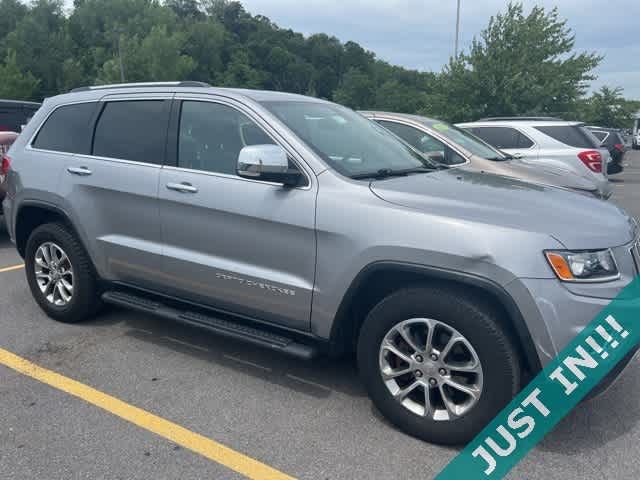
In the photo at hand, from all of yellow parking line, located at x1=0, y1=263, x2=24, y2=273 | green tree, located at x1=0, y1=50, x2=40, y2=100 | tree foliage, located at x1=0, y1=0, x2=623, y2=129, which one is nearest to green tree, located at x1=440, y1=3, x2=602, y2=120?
tree foliage, located at x1=0, y1=0, x2=623, y2=129

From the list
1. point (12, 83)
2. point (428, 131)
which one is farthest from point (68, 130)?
point (12, 83)

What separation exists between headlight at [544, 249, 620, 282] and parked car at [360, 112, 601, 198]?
148 inches

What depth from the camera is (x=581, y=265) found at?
2.72 metres

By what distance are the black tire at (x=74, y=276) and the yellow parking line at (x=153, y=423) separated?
589 mm

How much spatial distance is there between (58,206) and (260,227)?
1918mm

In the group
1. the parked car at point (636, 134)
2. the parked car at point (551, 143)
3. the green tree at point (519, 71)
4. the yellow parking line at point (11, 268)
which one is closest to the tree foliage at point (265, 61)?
the green tree at point (519, 71)

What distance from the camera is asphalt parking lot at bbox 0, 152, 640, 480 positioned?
2.83 meters

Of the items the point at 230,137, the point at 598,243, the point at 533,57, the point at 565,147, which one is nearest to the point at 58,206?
the point at 230,137

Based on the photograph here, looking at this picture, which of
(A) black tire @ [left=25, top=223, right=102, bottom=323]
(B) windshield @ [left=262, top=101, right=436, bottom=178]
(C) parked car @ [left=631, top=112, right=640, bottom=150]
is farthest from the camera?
(C) parked car @ [left=631, top=112, right=640, bottom=150]

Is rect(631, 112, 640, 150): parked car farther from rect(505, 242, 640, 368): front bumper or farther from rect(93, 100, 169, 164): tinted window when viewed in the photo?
rect(505, 242, 640, 368): front bumper

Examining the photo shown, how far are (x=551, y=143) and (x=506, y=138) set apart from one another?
71 centimetres

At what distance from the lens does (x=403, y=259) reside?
9.64 ft

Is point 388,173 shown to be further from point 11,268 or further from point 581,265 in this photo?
point 11,268

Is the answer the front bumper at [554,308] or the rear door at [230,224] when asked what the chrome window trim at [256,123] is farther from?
the front bumper at [554,308]
